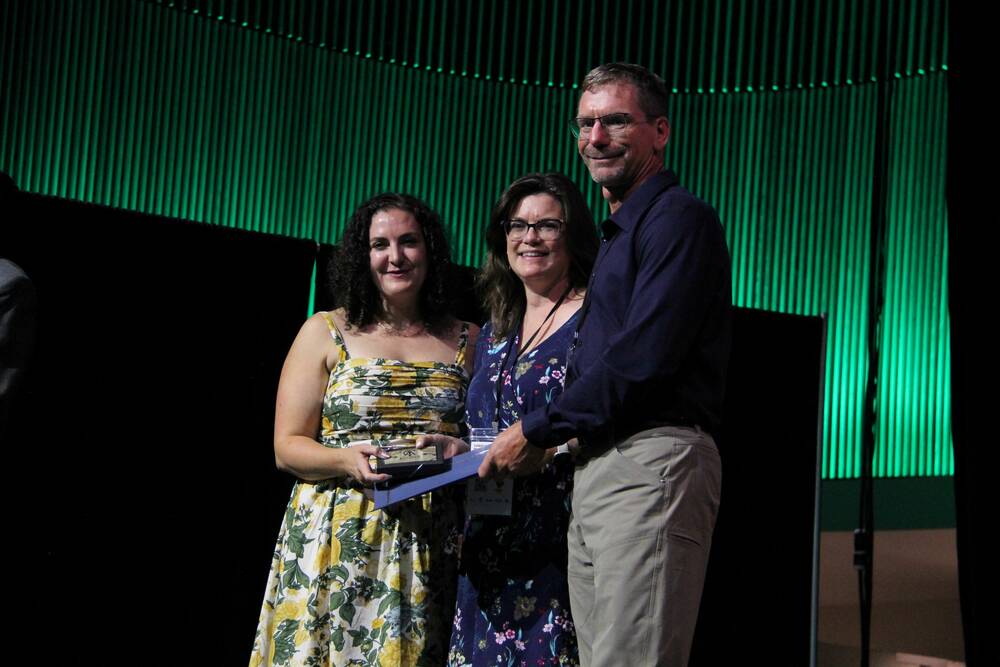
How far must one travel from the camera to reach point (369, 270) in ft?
10.5

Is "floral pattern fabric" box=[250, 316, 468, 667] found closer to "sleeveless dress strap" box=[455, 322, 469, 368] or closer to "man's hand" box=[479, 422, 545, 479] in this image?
"sleeveless dress strap" box=[455, 322, 469, 368]

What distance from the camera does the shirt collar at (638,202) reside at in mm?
2320

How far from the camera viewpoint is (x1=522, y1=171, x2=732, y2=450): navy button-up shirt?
2.14 meters

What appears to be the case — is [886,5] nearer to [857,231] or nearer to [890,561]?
[857,231]

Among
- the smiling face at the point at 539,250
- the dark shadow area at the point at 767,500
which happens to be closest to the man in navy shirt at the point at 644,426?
the smiling face at the point at 539,250

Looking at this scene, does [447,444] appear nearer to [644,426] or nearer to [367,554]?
[367,554]

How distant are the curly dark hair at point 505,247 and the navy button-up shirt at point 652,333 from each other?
21.9 inches

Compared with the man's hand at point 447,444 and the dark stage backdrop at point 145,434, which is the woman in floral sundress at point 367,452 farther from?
the dark stage backdrop at point 145,434

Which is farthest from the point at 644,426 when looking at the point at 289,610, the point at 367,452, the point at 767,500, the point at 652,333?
the point at 767,500

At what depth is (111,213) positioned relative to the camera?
11.5 feet

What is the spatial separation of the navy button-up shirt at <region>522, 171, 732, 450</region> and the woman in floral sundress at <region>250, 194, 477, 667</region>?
2.30 ft

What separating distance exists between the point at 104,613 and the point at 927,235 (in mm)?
4407

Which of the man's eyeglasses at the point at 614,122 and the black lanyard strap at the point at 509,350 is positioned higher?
the man's eyeglasses at the point at 614,122

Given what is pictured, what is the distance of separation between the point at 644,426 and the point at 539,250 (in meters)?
0.80
